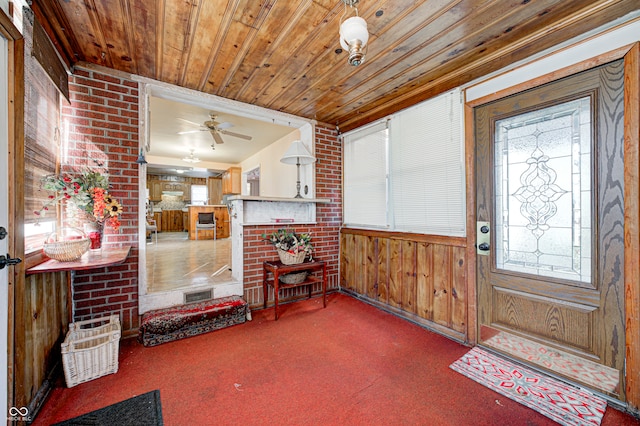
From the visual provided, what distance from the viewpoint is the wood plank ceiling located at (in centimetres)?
165

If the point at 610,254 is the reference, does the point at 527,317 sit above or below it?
below

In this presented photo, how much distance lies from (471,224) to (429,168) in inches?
28.2

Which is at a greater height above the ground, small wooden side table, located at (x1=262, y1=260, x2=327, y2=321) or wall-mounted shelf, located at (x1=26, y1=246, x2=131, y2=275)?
wall-mounted shelf, located at (x1=26, y1=246, x2=131, y2=275)

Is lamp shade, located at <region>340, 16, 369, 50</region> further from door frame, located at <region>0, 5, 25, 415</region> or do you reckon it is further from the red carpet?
the red carpet

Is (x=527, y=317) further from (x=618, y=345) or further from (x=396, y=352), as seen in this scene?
(x=396, y=352)

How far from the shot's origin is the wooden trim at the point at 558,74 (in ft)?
5.28

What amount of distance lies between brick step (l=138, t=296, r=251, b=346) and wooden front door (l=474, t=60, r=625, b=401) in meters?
2.38

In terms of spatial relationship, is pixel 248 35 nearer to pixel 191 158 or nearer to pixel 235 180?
pixel 191 158

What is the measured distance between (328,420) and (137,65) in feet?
10.3

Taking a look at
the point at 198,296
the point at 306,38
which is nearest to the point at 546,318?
the point at 306,38

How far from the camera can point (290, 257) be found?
10.00 ft

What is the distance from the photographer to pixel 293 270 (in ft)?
9.93

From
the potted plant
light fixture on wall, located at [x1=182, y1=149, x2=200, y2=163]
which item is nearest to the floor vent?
the potted plant

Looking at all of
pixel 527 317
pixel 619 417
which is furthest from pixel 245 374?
pixel 619 417
